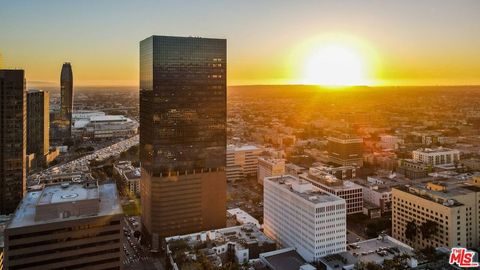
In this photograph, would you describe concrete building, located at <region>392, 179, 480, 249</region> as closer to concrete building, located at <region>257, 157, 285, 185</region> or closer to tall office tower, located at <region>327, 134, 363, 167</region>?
concrete building, located at <region>257, 157, 285, 185</region>

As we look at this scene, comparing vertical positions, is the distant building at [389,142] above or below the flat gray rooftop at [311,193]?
above

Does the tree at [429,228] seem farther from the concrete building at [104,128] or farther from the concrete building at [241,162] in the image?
the concrete building at [104,128]

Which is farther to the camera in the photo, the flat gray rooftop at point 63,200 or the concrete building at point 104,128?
the concrete building at point 104,128

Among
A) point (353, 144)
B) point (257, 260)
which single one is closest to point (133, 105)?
point (353, 144)

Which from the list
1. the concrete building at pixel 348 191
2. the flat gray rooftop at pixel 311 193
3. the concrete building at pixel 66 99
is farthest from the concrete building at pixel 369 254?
the concrete building at pixel 66 99

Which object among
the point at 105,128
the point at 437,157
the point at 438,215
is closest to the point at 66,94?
the point at 105,128

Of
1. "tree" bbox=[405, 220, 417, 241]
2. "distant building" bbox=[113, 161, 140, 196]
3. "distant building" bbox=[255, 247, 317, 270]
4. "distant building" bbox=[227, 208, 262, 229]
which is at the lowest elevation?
"distant building" bbox=[255, 247, 317, 270]

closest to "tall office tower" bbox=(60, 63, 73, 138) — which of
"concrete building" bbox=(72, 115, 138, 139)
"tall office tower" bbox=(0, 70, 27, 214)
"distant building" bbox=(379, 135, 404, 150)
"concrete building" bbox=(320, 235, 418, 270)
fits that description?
"concrete building" bbox=(72, 115, 138, 139)
